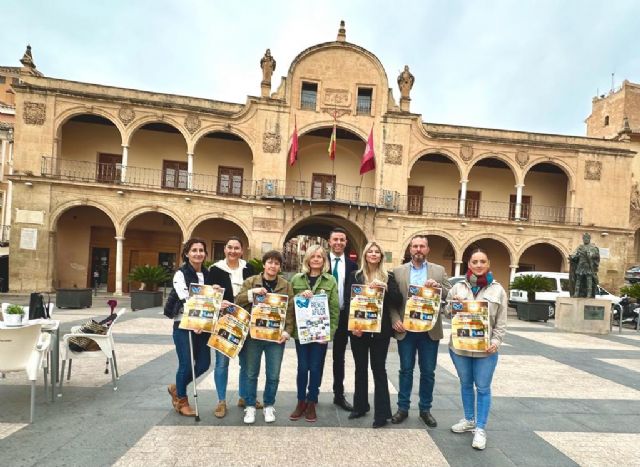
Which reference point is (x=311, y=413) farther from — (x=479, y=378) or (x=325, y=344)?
(x=479, y=378)

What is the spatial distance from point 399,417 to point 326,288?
1.50 metres

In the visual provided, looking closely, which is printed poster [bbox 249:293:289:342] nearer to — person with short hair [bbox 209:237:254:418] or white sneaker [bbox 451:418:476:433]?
person with short hair [bbox 209:237:254:418]

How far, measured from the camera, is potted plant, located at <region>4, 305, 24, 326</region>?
4320mm

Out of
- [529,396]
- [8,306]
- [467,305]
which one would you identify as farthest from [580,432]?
[8,306]

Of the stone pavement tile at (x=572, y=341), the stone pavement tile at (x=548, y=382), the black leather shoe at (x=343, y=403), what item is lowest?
the stone pavement tile at (x=572, y=341)

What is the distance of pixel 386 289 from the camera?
12.4ft

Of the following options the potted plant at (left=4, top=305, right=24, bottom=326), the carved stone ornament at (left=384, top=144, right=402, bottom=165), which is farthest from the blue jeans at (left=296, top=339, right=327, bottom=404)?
the carved stone ornament at (left=384, top=144, right=402, bottom=165)

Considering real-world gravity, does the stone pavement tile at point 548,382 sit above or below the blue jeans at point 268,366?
below

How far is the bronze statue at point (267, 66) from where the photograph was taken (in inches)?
776

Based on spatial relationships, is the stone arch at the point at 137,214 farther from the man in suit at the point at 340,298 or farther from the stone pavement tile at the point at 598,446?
the stone pavement tile at the point at 598,446

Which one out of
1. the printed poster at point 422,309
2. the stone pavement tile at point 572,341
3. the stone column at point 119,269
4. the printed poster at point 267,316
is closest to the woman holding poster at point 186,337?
the printed poster at point 267,316

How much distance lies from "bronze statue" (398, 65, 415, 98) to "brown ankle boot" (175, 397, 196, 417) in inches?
769

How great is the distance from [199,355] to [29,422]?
5.27ft

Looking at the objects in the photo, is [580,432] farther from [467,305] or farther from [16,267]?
Answer: [16,267]
